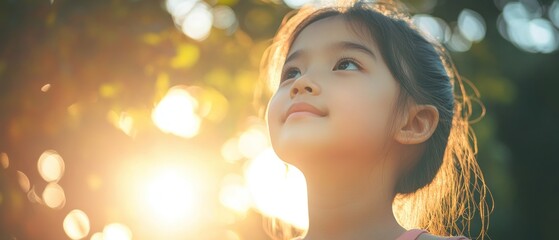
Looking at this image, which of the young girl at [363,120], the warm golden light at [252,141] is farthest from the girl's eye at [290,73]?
the warm golden light at [252,141]

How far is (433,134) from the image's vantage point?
284 centimetres

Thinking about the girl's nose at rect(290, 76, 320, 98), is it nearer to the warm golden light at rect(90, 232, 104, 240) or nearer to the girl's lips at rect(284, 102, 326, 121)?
the girl's lips at rect(284, 102, 326, 121)

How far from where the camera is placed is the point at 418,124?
2.79m

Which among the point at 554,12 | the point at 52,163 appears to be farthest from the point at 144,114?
the point at 554,12

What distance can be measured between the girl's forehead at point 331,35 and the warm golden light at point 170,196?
79.0 inches

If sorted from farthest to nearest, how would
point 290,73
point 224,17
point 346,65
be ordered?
1. point 224,17
2. point 290,73
3. point 346,65

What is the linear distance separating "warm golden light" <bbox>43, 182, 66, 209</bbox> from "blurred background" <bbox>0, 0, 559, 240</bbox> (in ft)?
0.03

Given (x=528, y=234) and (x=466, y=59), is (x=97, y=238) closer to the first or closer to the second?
(x=466, y=59)

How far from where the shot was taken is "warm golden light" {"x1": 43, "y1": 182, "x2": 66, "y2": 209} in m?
3.79

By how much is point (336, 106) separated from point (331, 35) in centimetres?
34

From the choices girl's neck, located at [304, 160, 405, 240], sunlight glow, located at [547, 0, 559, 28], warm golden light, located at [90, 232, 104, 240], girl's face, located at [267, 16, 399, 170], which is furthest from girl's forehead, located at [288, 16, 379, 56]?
sunlight glow, located at [547, 0, 559, 28]

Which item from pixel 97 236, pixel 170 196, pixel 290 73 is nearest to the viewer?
pixel 290 73

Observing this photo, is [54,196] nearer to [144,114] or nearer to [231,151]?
[144,114]

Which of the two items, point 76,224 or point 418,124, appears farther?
point 76,224
